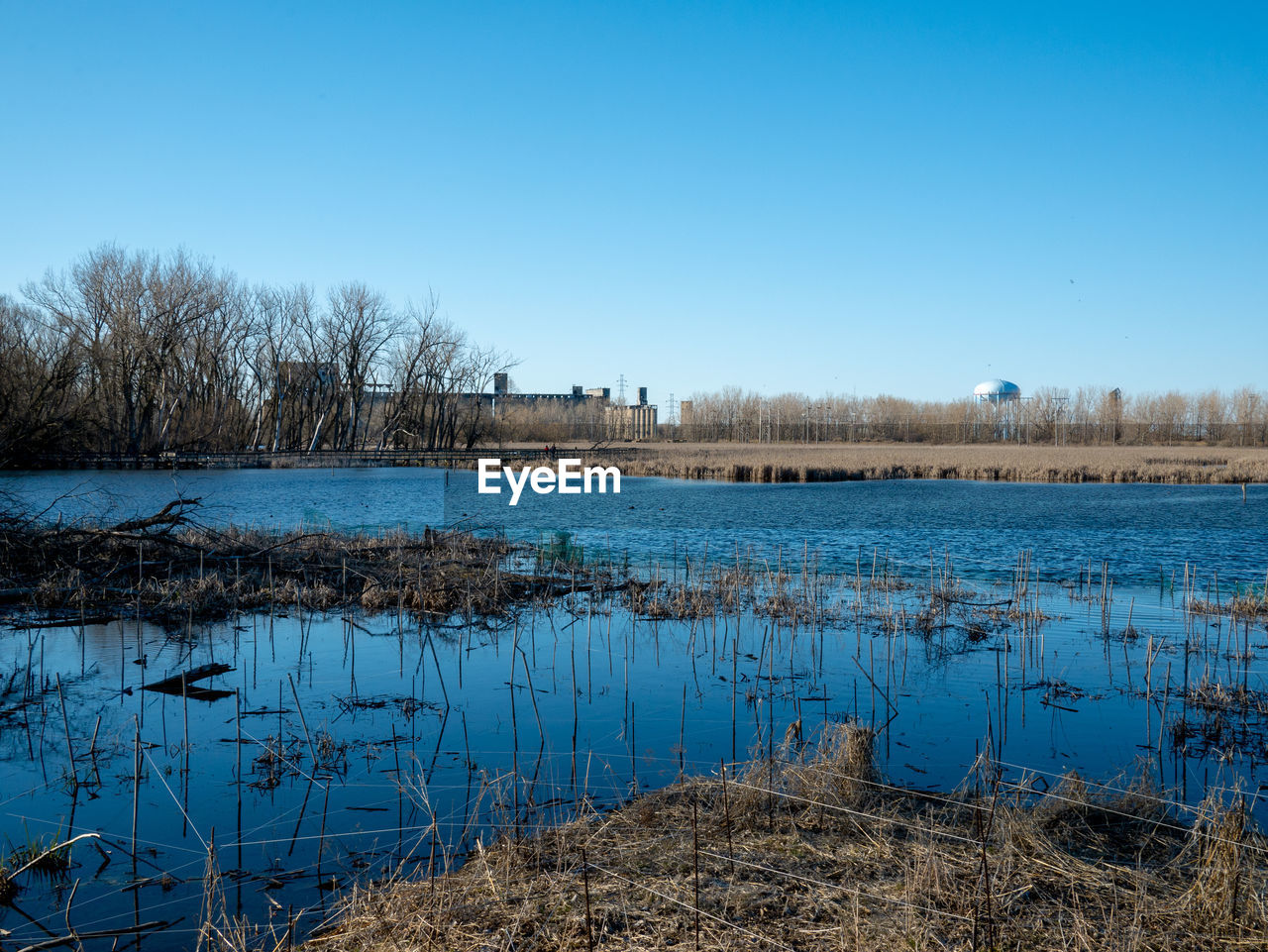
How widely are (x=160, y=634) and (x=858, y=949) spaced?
962 cm

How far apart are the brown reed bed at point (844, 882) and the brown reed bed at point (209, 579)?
7008 millimetres

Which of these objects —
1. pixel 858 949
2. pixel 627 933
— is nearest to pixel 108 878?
pixel 627 933

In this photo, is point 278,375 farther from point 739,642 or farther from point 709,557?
point 739,642

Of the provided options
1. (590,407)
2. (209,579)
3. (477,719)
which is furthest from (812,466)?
(590,407)

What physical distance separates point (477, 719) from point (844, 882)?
411 centimetres

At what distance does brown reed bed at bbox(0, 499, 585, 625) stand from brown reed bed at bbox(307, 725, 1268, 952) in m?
7.01

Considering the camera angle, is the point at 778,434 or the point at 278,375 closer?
the point at 278,375

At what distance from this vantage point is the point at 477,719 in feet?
25.0

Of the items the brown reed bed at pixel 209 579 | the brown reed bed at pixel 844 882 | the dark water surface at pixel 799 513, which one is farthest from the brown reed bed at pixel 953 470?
the brown reed bed at pixel 844 882

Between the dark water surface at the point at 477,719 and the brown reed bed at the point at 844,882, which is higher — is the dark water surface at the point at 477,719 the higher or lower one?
the lower one

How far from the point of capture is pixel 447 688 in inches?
336

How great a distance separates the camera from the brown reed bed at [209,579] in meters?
11.6

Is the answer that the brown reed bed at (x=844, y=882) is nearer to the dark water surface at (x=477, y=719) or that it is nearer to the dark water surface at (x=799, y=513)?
the dark water surface at (x=477, y=719)

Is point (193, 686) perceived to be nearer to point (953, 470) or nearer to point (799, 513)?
point (799, 513)
